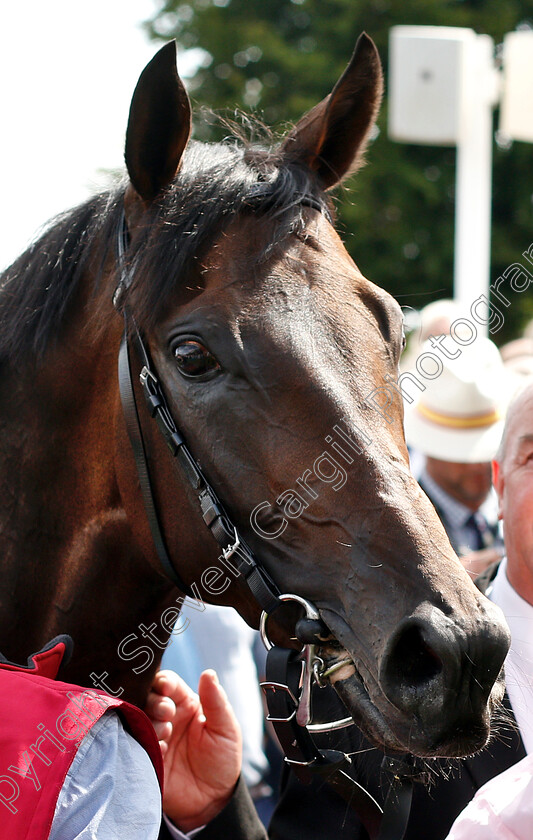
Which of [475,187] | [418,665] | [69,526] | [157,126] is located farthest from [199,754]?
[475,187]

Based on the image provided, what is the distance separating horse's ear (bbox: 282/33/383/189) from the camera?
90.0 inches

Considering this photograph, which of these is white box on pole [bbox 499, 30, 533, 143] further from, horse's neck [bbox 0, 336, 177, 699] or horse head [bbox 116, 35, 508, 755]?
horse's neck [bbox 0, 336, 177, 699]

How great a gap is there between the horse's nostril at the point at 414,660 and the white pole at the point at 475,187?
580 centimetres

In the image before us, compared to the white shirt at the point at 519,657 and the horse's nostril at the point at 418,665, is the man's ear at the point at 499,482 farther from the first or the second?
the horse's nostril at the point at 418,665

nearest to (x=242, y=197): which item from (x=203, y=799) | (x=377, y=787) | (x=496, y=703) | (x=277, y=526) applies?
(x=277, y=526)

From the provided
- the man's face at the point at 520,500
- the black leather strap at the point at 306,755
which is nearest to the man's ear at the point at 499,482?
the man's face at the point at 520,500

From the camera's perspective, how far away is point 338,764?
182cm

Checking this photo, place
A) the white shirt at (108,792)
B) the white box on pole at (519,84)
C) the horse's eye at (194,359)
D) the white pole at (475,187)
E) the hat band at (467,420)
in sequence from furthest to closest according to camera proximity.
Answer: the white pole at (475,187)
the white box on pole at (519,84)
the hat band at (467,420)
the horse's eye at (194,359)
the white shirt at (108,792)

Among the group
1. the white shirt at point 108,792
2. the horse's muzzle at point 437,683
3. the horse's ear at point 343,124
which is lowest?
Answer: the horse's muzzle at point 437,683

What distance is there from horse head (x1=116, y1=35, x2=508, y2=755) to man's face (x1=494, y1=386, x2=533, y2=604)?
0.55 meters

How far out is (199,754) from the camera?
2.37 m

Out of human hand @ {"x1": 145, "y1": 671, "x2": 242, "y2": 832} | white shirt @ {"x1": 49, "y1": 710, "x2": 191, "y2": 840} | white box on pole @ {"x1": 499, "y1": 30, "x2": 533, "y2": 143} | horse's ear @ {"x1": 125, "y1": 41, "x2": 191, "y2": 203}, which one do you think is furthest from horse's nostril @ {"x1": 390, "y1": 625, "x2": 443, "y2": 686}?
white box on pole @ {"x1": 499, "y1": 30, "x2": 533, "y2": 143}

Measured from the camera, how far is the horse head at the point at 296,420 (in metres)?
1.58

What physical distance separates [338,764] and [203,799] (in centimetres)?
72
